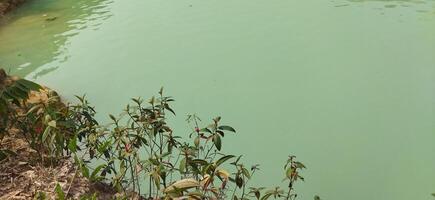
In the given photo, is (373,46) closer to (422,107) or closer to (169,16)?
(422,107)

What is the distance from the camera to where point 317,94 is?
314 centimetres

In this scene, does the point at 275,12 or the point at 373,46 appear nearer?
the point at 373,46

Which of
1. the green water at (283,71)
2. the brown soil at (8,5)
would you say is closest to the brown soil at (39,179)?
the green water at (283,71)

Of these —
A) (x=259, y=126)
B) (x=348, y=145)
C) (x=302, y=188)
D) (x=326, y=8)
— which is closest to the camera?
(x=302, y=188)

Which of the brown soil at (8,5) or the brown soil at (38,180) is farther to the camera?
the brown soil at (8,5)

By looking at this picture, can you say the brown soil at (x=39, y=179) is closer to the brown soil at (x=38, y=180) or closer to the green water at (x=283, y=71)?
the brown soil at (x=38, y=180)

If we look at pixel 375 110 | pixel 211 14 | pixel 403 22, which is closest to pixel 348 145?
pixel 375 110

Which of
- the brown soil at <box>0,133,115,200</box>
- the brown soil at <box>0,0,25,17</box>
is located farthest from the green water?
the brown soil at <box>0,133,115,200</box>

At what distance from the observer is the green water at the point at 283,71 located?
2.51 m

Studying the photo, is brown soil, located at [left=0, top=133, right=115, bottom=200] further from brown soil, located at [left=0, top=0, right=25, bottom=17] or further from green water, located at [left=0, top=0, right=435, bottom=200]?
brown soil, located at [left=0, top=0, right=25, bottom=17]

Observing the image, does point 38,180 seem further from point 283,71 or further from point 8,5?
point 8,5

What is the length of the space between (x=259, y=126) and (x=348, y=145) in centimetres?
53

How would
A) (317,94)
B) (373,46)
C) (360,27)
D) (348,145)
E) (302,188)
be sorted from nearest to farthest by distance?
(302,188)
(348,145)
(317,94)
(373,46)
(360,27)

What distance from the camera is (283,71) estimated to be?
3.49 m
